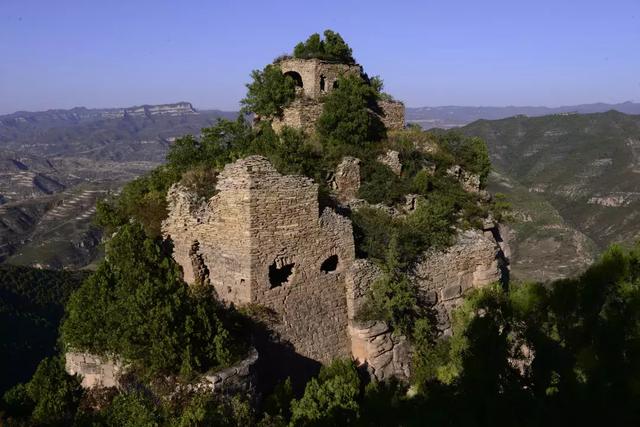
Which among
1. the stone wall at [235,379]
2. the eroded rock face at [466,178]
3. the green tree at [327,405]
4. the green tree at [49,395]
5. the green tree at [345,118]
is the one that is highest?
the green tree at [345,118]

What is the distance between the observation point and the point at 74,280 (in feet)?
179

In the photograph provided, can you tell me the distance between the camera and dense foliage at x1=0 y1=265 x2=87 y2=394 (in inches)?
1422

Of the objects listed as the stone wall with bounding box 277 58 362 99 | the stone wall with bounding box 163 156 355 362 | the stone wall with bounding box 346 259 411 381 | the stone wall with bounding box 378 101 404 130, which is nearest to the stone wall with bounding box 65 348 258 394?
the stone wall with bounding box 163 156 355 362

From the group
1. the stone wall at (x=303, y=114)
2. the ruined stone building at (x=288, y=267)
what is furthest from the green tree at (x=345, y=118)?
the ruined stone building at (x=288, y=267)

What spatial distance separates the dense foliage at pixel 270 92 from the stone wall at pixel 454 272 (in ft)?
21.9

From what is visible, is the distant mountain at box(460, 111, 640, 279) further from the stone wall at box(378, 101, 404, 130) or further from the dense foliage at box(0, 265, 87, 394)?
the dense foliage at box(0, 265, 87, 394)

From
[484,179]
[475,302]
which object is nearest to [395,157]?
[484,179]

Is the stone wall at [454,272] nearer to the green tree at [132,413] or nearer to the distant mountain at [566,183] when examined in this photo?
the green tree at [132,413]

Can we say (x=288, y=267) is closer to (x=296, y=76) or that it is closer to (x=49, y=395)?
(x=49, y=395)

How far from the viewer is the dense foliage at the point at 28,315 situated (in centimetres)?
3612

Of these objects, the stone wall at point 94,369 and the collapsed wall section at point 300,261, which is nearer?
the stone wall at point 94,369

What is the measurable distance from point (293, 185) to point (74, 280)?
49971mm

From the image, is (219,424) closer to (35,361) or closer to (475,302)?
(475,302)

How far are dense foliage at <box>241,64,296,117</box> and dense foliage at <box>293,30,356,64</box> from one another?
1.78 metres
